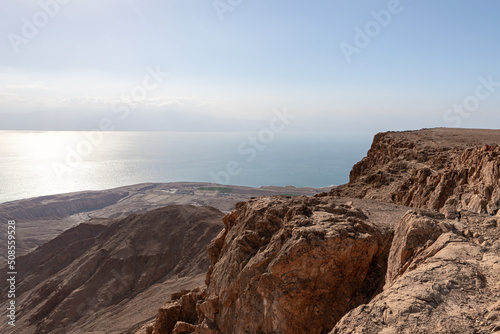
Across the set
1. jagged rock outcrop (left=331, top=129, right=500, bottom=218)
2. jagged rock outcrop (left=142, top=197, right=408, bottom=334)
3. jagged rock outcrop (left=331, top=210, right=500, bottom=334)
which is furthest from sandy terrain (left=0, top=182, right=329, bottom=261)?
jagged rock outcrop (left=331, top=210, right=500, bottom=334)

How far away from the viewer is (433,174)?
17047mm

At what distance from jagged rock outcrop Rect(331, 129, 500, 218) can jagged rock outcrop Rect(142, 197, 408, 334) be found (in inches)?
92.9

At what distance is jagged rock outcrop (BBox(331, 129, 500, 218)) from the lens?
12.4 m

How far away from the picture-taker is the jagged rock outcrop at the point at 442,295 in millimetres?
4270

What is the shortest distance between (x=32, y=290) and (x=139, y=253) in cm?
1253

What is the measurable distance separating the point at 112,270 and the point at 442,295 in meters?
36.6

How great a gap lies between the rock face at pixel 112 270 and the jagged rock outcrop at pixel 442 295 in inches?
972

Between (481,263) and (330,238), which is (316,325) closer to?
(330,238)

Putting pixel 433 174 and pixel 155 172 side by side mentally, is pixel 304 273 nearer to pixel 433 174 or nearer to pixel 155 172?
pixel 433 174

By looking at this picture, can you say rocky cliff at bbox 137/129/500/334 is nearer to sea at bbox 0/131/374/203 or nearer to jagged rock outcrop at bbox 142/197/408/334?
jagged rock outcrop at bbox 142/197/408/334

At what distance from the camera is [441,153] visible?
20.3 metres

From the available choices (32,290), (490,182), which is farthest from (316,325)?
(32,290)

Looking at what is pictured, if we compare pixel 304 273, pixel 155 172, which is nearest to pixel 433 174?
pixel 304 273

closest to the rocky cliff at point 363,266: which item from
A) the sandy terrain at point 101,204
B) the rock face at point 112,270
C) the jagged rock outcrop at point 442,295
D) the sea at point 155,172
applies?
the jagged rock outcrop at point 442,295
